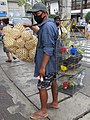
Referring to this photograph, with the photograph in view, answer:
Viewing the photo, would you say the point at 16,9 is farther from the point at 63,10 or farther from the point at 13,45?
the point at 13,45

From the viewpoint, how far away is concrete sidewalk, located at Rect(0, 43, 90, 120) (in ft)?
10.1

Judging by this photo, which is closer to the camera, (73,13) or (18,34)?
(18,34)

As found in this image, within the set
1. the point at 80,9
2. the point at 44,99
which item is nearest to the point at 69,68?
the point at 44,99

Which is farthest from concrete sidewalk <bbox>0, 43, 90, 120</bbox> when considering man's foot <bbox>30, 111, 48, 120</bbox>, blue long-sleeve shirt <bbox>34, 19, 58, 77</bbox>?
blue long-sleeve shirt <bbox>34, 19, 58, 77</bbox>

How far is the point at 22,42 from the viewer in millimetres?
3396

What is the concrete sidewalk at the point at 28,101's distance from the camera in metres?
3.08

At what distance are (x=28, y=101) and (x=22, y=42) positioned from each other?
116cm

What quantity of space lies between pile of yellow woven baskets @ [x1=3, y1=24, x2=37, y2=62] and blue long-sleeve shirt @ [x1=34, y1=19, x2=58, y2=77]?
70 cm

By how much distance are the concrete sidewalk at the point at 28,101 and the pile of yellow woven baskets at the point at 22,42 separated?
0.87 metres

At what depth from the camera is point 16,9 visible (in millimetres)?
38875

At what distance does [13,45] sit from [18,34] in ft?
0.77

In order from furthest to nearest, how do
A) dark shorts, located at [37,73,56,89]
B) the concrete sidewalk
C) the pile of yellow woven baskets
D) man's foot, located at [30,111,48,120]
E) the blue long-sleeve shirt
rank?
the pile of yellow woven baskets → the concrete sidewalk → man's foot, located at [30,111,48,120] → dark shorts, located at [37,73,56,89] → the blue long-sleeve shirt

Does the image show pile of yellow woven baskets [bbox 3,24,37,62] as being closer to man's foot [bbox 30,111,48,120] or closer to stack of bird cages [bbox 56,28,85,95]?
stack of bird cages [bbox 56,28,85,95]

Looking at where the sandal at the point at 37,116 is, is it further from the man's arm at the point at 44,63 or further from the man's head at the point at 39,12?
the man's head at the point at 39,12
